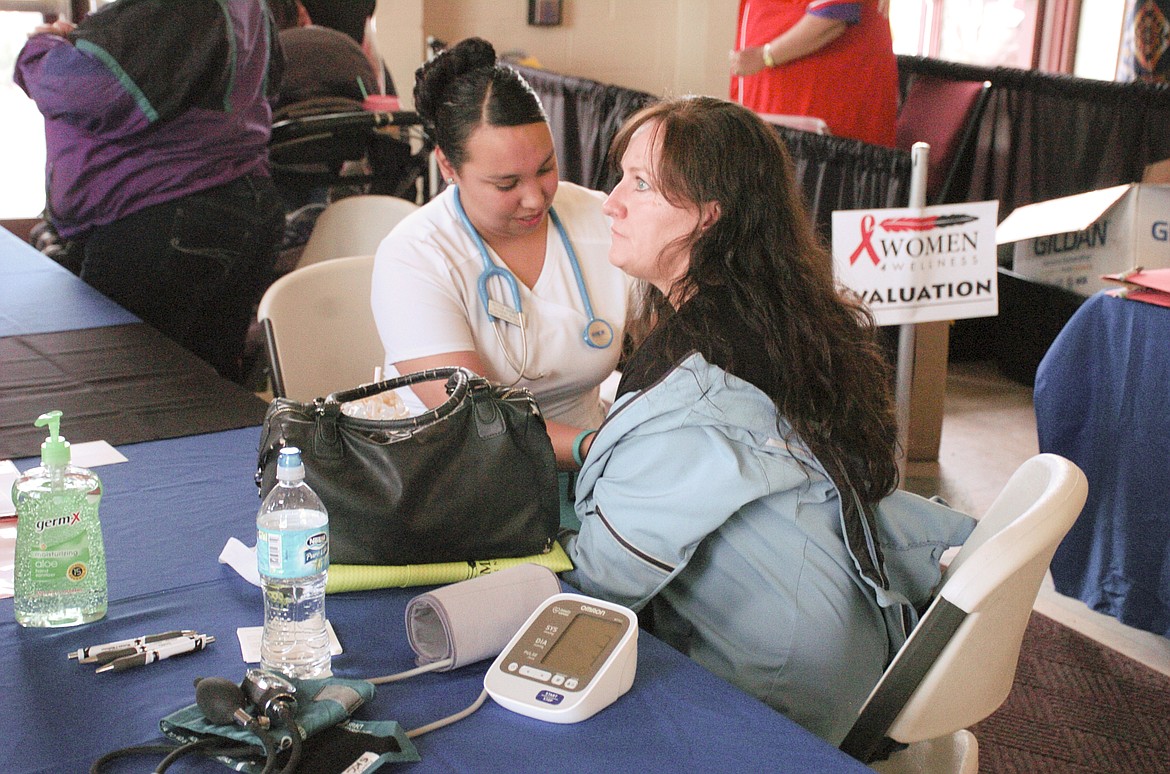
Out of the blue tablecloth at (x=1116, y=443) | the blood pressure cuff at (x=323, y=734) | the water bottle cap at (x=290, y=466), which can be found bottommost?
the blue tablecloth at (x=1116, y=443)

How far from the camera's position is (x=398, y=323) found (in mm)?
1823

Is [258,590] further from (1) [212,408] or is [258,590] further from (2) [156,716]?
(1) [212,408]

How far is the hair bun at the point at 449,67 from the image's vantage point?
6.19 feet

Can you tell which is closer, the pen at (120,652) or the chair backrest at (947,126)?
the pen at (120,652)

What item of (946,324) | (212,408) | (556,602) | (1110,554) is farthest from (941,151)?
(556,602)

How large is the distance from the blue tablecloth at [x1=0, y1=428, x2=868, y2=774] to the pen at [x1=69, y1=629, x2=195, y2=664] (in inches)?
0.6

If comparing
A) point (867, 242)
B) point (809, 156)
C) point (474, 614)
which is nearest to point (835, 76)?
point (809, 156)

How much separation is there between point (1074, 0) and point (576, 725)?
21.1 ft

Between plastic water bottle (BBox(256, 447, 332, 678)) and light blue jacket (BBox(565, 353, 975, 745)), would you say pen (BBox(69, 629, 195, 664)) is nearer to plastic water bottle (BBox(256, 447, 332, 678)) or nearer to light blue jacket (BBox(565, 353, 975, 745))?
plastic water bottle (BBox(256, 447, 332, 678))

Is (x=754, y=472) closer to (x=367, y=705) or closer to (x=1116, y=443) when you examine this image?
(x=367, y=705)

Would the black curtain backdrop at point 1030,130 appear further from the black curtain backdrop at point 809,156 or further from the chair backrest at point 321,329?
the chair backrest at point 321,329

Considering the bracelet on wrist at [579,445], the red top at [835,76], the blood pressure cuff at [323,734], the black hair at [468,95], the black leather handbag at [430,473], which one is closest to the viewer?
the blood pressure cuff at [323,734]

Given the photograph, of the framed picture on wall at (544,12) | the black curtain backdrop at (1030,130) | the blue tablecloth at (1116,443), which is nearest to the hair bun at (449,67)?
the blue tablecloth at (1116,443)

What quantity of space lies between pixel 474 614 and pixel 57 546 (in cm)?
42
